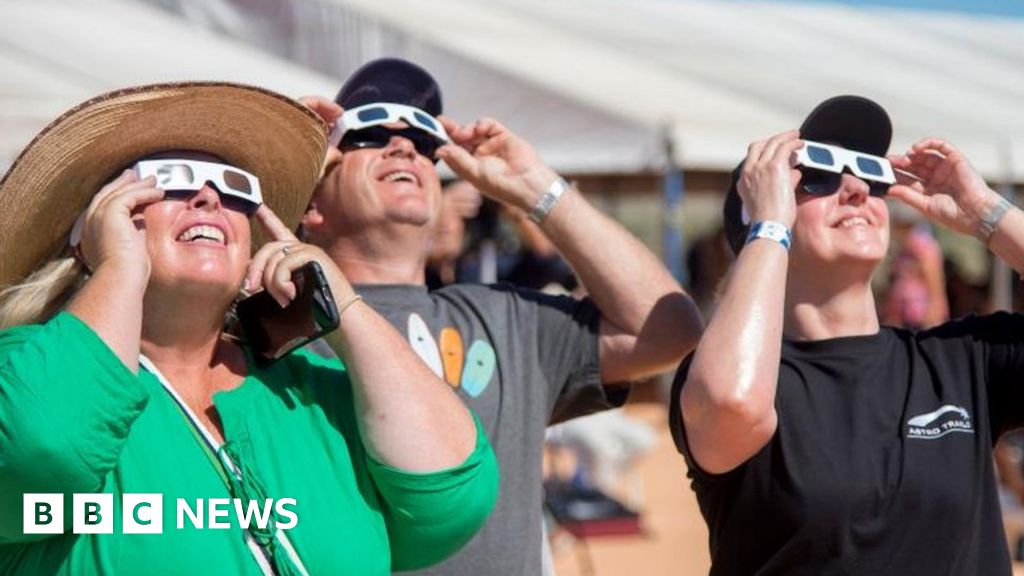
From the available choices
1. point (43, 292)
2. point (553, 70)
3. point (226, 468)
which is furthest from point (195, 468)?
point (553, 70)

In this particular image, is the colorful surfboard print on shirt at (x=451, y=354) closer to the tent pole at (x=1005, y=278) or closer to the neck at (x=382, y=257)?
the neck at (x=382, y=257)

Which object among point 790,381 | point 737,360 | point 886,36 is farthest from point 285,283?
point 886,36

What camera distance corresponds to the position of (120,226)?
2445 millimetres

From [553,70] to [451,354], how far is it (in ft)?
21.7

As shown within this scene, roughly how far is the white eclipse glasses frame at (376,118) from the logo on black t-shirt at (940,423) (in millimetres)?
1337

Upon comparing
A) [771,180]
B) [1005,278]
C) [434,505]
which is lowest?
[1005,278]

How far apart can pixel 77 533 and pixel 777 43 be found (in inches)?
450

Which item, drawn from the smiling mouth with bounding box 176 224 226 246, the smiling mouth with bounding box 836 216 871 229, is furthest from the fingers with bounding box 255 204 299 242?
the smiling mouth with bounding box 836 216 871 229

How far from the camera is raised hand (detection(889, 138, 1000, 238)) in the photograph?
3.28m

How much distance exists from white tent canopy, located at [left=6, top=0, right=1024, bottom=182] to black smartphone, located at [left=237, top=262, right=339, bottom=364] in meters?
5.39

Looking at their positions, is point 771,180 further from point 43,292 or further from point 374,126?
Result: point 43,292

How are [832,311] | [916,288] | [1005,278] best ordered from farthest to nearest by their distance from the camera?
1. [1005,278]
2. [916,288]
3. [832,311]

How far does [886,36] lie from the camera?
45.3ft

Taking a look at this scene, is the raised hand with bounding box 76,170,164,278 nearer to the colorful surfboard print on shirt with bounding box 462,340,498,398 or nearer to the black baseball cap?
the colorful surfboard print on shirt with bounding box 462,340,498,398
